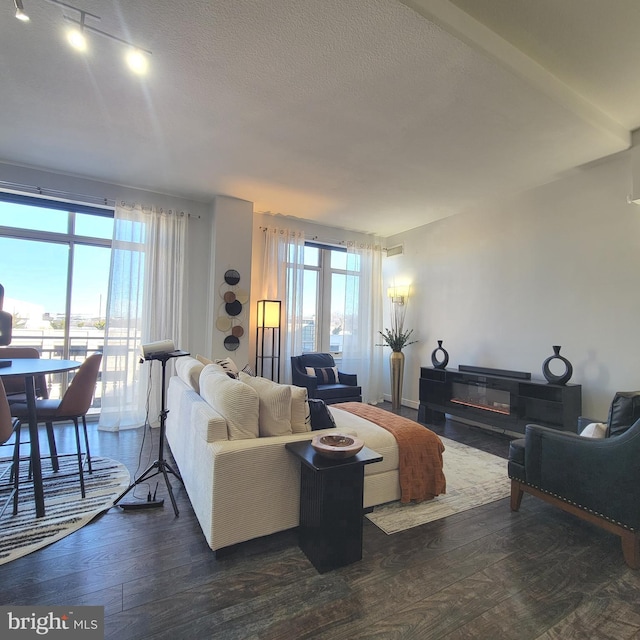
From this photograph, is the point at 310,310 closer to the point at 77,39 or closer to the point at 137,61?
the point at 137,61

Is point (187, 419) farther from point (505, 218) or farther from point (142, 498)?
point (505, 218)

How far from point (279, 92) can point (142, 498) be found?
3.07 meters

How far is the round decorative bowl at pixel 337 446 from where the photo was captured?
→ 5.71ft

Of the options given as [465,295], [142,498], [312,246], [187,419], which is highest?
[312,246]

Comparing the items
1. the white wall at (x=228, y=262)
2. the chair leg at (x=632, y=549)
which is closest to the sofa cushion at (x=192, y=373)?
the white wall at (x=228, y=262)

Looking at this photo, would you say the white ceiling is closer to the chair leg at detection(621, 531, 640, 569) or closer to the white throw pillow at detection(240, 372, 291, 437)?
the white throw pillow at detection(240, 372, 291, 437)

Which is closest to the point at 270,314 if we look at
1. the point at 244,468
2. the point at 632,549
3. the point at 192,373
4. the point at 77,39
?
the point at 192,373

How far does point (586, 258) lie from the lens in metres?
3.58

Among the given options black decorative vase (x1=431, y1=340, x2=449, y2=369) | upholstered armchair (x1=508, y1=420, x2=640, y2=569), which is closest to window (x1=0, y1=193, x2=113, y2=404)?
black decorative vase (x1=431, y1=340, x2=449, y2=369)

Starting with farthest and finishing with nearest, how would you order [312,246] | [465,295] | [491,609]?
[312,246] → [465,295] → [491,609]

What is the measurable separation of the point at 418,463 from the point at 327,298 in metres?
3.69

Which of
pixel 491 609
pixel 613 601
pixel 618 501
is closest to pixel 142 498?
pixel 491 609

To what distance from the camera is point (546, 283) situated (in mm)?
3912

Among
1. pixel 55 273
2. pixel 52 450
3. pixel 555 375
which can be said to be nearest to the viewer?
pixel 52 450
